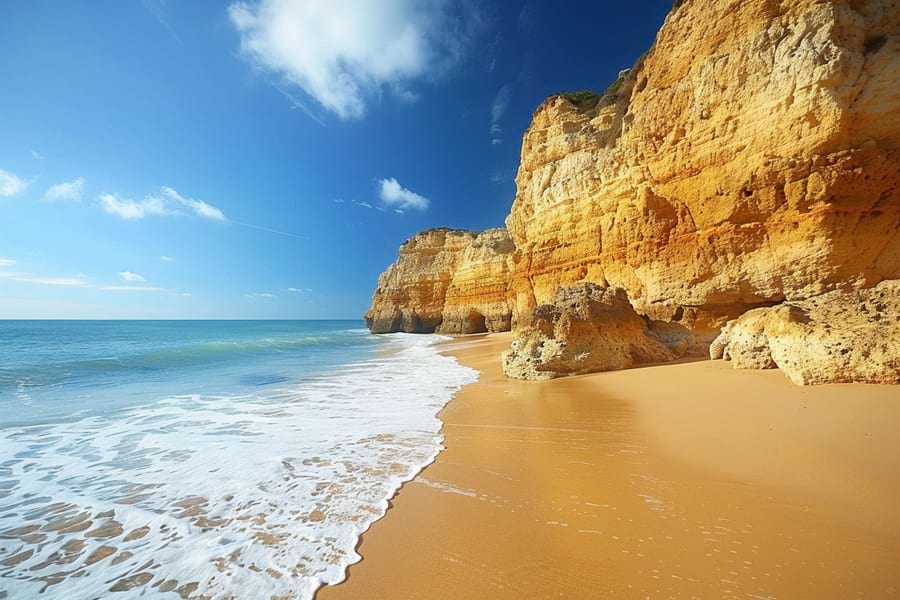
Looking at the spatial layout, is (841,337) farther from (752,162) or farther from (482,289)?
(482,289)

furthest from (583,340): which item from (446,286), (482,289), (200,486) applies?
(446,286)

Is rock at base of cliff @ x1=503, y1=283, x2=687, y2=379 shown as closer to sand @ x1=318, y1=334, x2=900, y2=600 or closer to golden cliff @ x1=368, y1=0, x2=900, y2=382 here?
golden cliff @ x1=368, y1=0, x2=900, y2=382

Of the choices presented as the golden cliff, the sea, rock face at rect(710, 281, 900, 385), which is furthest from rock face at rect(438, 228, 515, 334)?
rock face at rect(710, 281, 900, 385)

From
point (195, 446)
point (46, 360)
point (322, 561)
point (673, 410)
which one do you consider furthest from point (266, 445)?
point (46, 360)

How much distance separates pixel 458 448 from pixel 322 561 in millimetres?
2113

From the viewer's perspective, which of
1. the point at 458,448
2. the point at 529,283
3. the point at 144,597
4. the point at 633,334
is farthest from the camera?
the point at 529,283

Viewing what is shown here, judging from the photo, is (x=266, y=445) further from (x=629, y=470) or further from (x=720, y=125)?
(x=720, y=125)

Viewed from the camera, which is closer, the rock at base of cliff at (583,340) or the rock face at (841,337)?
the rock face at (841,337)

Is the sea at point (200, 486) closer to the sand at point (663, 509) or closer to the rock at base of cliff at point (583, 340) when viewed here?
the sand at point (663, 509)

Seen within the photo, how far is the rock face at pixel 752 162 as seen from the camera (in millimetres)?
8039

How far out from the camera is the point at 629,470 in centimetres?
320

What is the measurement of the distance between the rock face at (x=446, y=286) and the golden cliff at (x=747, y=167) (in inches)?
650

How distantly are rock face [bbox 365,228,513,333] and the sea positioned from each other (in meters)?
24.9

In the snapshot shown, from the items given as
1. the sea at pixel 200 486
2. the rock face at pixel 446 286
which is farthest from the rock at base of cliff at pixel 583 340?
the rock face at pixel 446 286
